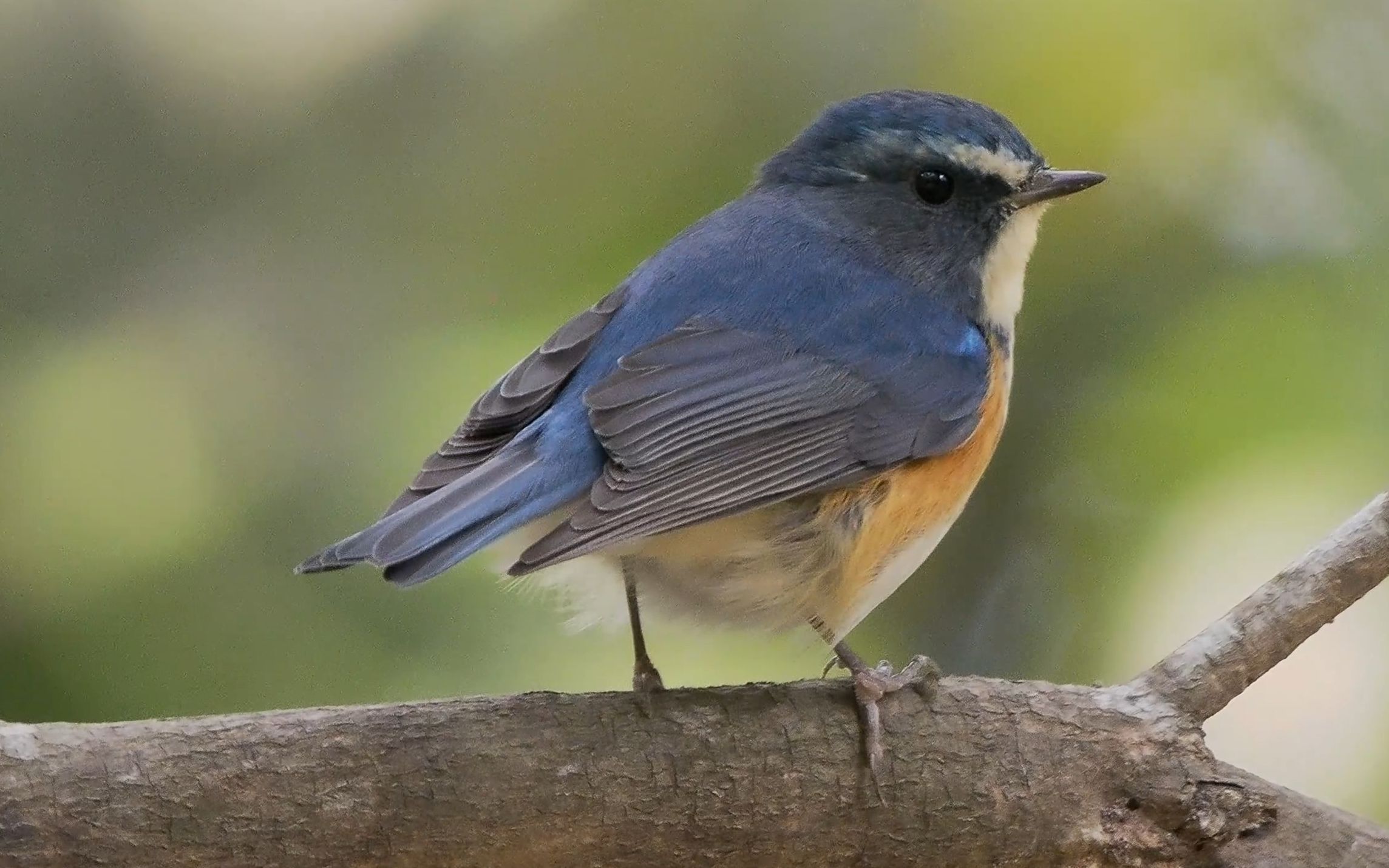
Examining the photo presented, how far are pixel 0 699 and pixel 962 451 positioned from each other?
1816mm

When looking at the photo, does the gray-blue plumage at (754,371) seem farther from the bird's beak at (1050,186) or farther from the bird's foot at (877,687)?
the bird's foot at (877,687)

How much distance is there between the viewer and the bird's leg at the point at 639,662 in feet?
7.22

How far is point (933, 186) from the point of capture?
271 cm

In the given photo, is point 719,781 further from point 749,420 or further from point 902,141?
point 902,141

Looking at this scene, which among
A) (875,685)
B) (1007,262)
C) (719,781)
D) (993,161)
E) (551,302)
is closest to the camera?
(719,781)

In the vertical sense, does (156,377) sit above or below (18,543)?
above

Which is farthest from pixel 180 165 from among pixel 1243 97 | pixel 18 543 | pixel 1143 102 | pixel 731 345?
pixel 1243 97

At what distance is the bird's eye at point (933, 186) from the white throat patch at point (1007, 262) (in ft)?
0.41

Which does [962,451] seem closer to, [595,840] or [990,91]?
[595,840]

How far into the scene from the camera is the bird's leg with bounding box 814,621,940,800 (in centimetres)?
217

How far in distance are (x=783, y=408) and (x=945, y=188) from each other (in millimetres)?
623

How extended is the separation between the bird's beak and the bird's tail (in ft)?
3.50

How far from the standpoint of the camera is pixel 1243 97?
3.48 metres

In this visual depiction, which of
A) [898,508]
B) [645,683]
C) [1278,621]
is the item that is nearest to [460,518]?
[645,683]
